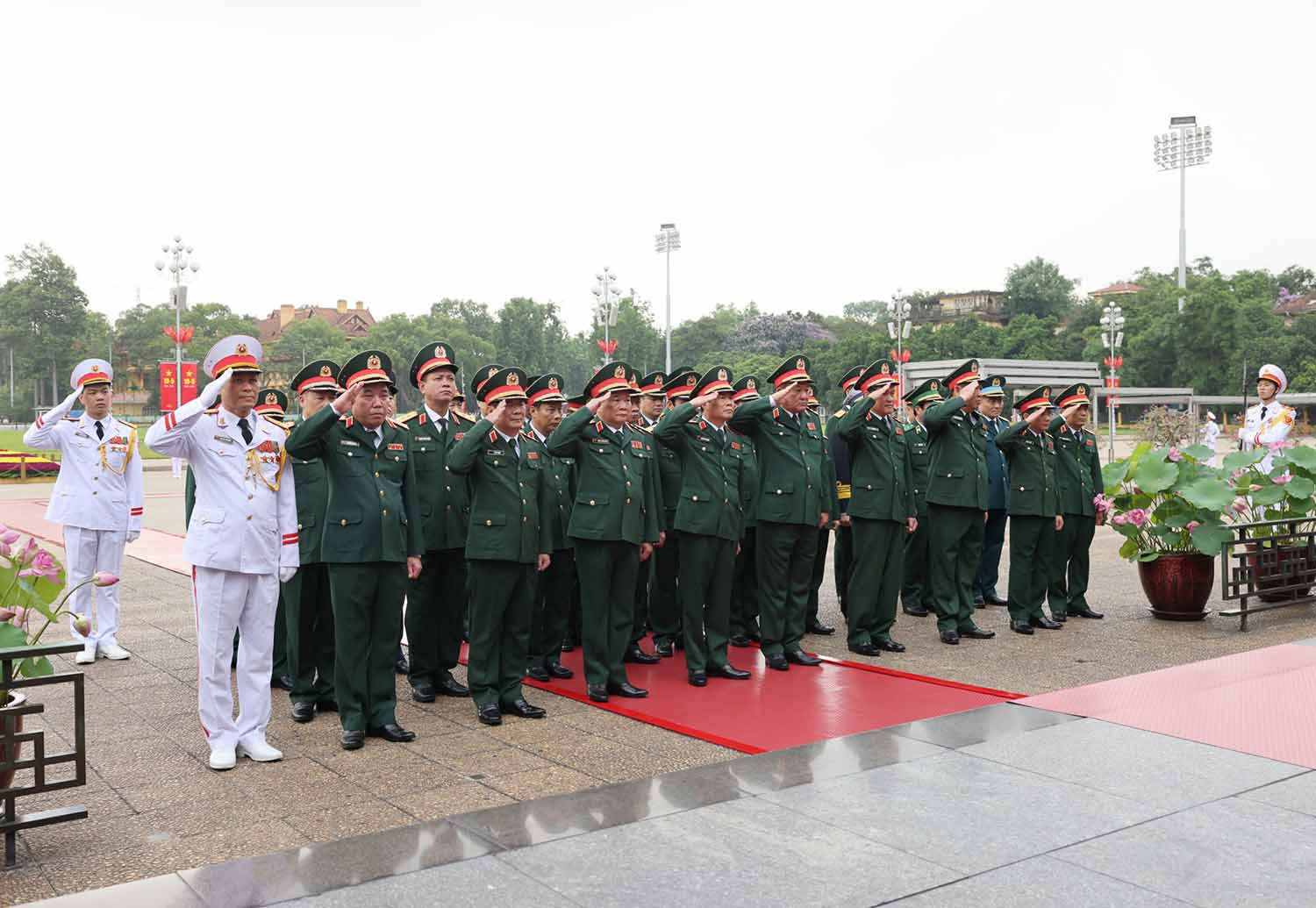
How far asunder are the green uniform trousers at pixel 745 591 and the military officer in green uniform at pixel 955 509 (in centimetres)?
131

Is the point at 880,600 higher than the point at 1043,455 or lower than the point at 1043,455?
lower

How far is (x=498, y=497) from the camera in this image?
5691mm

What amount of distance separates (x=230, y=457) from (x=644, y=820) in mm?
2471

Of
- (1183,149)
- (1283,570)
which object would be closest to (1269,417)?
(1283,570)

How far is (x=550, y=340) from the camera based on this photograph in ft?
250

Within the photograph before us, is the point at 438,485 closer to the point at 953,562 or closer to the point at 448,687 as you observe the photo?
the point at 448,687

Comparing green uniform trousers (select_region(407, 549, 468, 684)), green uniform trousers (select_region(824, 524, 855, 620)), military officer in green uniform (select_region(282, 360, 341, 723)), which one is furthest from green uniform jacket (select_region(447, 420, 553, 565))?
green uniform trousers (select_region(824, 524, 855, 620))

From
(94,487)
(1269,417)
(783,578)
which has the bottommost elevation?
(783,578)

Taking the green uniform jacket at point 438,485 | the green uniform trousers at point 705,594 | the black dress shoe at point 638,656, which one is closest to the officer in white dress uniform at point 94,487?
the green uniform jacket at point 438,485

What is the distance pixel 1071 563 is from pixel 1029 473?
114cm

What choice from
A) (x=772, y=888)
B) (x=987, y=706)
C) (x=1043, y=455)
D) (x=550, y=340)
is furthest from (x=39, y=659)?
(x=550, y=340)

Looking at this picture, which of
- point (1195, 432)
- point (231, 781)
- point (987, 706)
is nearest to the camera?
point (231, 781)

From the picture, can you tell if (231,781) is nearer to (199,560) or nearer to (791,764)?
(199,560)

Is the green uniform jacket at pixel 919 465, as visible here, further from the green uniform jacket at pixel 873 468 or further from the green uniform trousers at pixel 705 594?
the green uniform trousers at pixel 705 594
